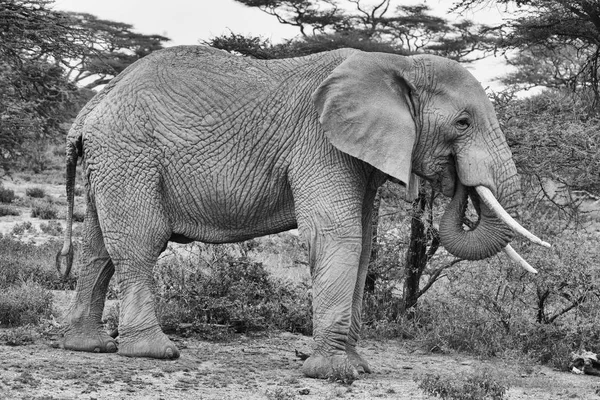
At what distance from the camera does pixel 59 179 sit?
24.2 m

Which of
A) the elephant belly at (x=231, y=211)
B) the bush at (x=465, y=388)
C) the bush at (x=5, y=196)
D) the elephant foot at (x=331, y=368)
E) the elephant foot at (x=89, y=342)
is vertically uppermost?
the elephant belly at (x=231, y=211)

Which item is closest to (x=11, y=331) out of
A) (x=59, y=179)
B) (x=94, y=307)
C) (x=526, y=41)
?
(x=94, y=307)

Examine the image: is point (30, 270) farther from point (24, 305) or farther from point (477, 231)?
point (477, 231)

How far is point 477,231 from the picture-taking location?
23.2 ft

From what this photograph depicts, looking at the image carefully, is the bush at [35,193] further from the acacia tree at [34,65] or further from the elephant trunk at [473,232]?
the elephant trunk at [473,232]

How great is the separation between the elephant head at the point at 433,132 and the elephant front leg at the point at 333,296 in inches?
23.7

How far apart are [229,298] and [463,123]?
3028 mm

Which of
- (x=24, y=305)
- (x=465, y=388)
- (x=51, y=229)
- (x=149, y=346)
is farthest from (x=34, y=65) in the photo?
(x=465, y=388)

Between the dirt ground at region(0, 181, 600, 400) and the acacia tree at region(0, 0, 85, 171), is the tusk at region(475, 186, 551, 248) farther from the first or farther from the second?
the acacia tree at region(0, 0, 85, 171)

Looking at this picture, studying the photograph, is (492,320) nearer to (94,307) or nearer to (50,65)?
(94,307)

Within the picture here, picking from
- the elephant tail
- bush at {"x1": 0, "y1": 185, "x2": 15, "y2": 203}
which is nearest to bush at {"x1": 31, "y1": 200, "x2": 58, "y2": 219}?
bush at {"x1": 0, "y1": 185, "x2": 15, "y2": 203}

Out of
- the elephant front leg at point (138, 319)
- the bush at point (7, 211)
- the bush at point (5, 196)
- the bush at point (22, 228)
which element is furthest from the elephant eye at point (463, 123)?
the bush at point (5, 196)

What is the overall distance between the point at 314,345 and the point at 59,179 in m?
18.1

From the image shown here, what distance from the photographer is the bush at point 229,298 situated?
8883mm
